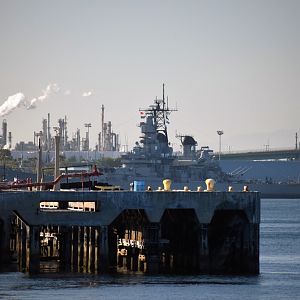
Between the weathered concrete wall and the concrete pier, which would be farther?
the concrete pier

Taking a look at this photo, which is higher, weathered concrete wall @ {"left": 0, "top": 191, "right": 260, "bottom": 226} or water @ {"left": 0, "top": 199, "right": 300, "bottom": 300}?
weathered concrete wall @ {"left": 0, "top": 191, "right": 260, "bottom": 226}

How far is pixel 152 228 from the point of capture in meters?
61.6

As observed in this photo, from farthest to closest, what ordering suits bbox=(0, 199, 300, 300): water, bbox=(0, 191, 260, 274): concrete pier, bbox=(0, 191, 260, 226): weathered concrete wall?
bbox=(0, 191, 260, 274): concrete pier, bbox=(0, 191, 260, 226): weathered concrete wall, bbox=(0, 199, 300, 300): water

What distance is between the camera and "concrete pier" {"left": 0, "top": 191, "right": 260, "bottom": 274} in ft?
199

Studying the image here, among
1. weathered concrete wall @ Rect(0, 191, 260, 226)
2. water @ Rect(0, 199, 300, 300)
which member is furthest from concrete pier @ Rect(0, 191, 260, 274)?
water @ Rect(0, 199, 300, 300)

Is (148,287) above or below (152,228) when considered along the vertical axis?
below

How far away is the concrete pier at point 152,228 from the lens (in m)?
60.7

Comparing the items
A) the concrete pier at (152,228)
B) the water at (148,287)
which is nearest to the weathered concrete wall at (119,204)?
the concrete pier at (152,228)

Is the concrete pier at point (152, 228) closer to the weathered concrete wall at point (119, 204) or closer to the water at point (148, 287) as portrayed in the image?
the weathered concrete wall at point (119, 204)

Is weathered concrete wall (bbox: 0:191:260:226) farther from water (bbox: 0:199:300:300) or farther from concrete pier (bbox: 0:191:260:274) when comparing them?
water (bbox: 0:199:300:300)

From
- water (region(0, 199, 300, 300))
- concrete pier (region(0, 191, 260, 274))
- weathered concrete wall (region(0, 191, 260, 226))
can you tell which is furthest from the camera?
concrete pier (region(0, 191, 260, 274))

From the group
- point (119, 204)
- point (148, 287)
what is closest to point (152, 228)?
point (119, 204)

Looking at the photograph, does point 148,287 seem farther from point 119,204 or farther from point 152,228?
point 119,204

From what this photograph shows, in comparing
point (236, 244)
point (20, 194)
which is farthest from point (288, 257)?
point (20, 194)
